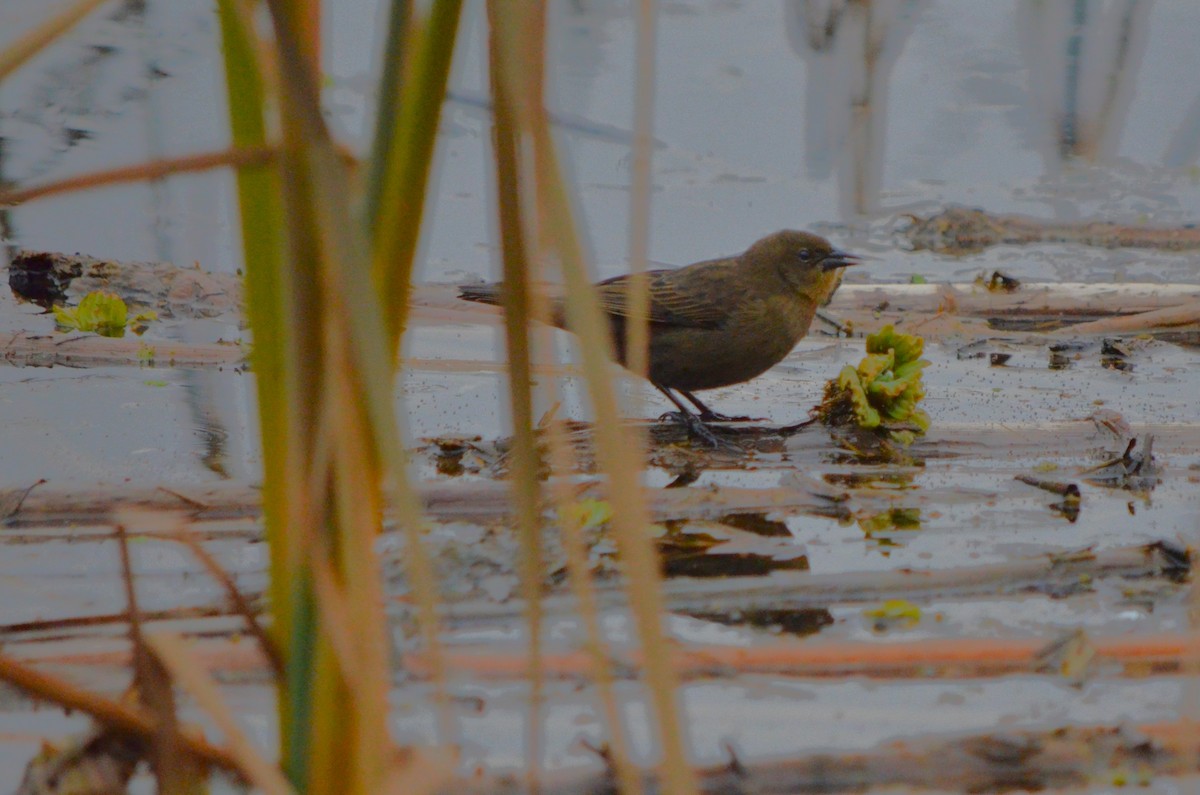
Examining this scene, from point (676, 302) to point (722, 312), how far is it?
22 cm

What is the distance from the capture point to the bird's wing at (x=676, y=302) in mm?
4754

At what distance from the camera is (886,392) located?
4031 millimetres

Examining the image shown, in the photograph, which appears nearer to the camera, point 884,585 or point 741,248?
point 884,585

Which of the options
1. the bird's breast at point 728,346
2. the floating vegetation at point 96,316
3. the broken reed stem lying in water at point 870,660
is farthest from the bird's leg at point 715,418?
the floating vegetation at point 96,316

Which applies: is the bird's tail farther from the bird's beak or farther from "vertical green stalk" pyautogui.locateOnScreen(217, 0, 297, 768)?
"vertical green stalk" pyautogui.locateOnScreen(217, 0, 297, 768)

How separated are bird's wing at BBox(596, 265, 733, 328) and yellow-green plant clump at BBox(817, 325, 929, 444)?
28.4 inches

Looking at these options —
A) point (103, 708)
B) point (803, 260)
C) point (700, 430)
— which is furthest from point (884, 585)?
point (803, 260)

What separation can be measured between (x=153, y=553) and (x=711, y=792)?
1.58m

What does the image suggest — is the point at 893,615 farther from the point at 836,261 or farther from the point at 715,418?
the point at 836,261

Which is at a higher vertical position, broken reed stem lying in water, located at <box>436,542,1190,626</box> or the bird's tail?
the bird's tail

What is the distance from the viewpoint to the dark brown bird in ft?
15.4

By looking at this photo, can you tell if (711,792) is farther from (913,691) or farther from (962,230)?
(962,230)

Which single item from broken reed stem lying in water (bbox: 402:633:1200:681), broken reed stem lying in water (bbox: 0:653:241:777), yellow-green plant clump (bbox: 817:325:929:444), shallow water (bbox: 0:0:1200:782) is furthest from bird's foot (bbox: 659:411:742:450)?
broken reed stem lying in water (bbox: 0:653:241:777)

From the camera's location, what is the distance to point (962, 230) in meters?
7.16
